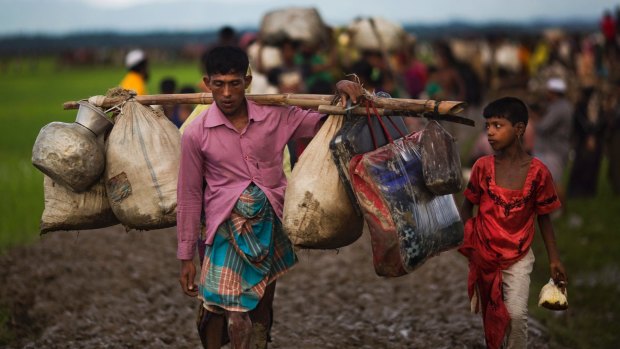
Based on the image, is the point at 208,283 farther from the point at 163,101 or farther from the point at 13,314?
the point at 13,314

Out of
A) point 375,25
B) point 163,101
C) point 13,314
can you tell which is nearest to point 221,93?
point 163,101

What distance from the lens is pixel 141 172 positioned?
5.22 metres

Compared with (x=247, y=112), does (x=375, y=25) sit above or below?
above

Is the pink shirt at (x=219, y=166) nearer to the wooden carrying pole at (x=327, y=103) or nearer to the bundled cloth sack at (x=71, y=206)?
the wooden carrying pole at (x=327, y=103)

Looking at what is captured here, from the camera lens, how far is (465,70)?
23.4 meters

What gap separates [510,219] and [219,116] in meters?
1.62

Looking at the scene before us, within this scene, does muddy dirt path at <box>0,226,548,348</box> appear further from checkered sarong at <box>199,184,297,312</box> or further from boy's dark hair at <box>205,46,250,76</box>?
boy's dark hair at <box>205,46,250,76</box>

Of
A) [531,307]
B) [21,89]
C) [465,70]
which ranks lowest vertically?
[531,307]

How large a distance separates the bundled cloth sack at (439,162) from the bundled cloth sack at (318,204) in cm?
44

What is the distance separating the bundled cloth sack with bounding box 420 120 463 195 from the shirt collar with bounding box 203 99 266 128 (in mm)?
835

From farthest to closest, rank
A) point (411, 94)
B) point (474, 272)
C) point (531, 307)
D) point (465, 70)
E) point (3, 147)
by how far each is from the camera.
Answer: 1. point (465, 70)
2. point (3, 147)
3. point (411, 94)
4. point (531, 307)
5. point (474, 272)

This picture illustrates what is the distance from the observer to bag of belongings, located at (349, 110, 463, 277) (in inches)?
179

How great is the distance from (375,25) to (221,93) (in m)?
8.87

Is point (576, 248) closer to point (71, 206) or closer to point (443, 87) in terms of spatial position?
point (443, 87)
